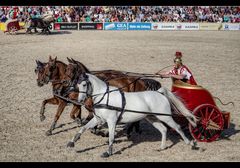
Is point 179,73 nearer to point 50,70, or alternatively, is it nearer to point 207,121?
point 207,121

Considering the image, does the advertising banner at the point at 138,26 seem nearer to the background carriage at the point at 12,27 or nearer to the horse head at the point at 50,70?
the background carriage at the point at 12,27

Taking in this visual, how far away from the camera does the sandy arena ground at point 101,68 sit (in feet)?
27.9

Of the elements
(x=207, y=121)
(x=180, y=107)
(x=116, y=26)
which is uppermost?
(x=180, y=107)

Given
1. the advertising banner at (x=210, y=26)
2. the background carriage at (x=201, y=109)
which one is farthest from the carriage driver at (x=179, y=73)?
the advertising banner at (x=210, y=26)

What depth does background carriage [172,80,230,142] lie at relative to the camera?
9.00 m

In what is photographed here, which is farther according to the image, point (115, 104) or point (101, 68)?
point (101, 68)

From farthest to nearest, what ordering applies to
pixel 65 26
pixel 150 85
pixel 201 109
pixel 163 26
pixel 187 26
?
pixel 187 26 → pixel 163 26 → pixel 65 26 → pixel 150 85 → pixel 201 109

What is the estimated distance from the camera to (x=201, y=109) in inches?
355

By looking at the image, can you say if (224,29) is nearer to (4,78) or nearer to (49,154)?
(4,78)

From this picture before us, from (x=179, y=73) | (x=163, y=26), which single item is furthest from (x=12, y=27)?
(x=179, y=73)

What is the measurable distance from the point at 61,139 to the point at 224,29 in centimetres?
3353

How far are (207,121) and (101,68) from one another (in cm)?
971
